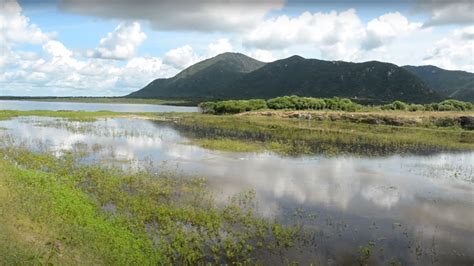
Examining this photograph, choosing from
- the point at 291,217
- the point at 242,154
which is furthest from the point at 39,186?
Answer: the point at 242,154

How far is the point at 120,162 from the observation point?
31969mm

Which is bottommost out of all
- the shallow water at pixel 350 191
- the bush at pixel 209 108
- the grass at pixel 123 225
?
the shallow water at pixel 350 191

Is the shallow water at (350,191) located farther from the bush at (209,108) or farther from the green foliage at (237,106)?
the bush at (209,108)

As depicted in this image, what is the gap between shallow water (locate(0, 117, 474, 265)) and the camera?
53.1 feet

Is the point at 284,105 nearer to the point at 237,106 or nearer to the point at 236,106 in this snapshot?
the point at 237,106

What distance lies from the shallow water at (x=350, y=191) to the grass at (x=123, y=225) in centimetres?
173

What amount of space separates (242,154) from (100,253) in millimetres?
26867

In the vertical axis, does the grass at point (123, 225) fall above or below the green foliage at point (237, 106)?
below

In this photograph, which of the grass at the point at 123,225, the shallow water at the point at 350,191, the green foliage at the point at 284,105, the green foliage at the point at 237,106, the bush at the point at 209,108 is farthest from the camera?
the bush at the point at 209,108

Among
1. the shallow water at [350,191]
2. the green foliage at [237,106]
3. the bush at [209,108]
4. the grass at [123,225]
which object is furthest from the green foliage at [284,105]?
the grass at [123,225]

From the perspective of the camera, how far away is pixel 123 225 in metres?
16.5

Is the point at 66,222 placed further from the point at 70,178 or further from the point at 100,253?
the point at 70,178

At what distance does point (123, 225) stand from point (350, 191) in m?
14.4

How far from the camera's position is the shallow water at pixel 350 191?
16.2 m
